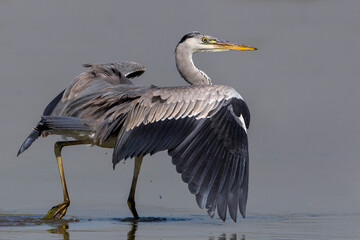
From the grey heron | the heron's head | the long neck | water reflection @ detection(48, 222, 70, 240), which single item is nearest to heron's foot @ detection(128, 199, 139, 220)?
the grey heron

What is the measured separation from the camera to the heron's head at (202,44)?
1205cm

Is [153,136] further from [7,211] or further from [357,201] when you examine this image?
[357,201]

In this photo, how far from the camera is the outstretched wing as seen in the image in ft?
27.7

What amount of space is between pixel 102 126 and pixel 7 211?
123cm

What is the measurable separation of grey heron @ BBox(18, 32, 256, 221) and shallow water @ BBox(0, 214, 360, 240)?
1.09 feet

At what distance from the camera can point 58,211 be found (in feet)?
31.7

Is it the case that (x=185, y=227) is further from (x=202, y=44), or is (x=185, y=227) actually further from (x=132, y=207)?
(x=202, y=44)

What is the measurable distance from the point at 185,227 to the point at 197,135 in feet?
2.84

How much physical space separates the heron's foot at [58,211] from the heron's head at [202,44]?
→ 120 inches

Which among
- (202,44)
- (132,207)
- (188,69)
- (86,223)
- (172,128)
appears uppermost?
(202,44)

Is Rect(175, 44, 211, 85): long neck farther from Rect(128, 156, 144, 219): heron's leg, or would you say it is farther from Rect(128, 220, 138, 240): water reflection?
Rect(128, 220, 138, 240): water reflection

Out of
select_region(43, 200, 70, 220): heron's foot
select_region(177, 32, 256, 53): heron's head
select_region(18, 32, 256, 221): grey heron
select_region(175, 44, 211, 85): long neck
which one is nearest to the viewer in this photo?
select_region(18, 32, 256, 221): grey heron

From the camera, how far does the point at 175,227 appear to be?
29.8 ft

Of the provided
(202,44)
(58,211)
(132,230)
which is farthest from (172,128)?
(202,44)
